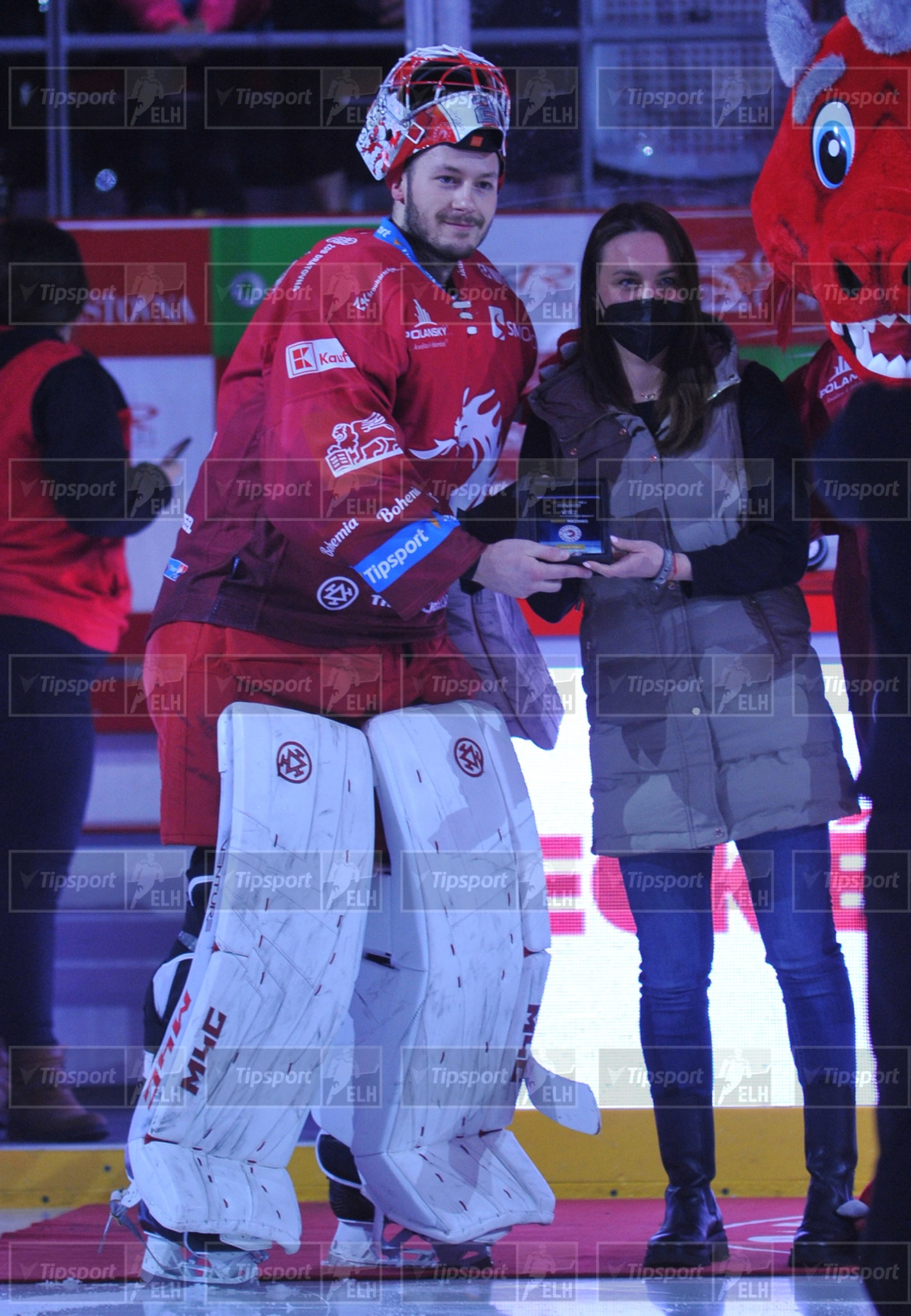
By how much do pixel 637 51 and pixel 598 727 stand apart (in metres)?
1.43

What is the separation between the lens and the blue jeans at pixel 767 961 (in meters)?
1.84

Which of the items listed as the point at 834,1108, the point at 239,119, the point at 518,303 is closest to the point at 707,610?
the point at 518,303

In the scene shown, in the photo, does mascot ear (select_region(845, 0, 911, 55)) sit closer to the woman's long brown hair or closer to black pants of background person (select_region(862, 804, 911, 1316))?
the woman's long brown hair

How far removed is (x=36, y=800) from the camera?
2.41m

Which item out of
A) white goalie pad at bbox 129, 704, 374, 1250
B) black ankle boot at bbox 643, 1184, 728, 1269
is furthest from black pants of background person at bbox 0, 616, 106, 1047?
black ankle boot at bbox 643, 1184, 728, 1269

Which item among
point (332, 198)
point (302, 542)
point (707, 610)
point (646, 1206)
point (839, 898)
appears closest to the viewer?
point (302, 542)

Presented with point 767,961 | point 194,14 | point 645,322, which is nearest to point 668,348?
point 645,322

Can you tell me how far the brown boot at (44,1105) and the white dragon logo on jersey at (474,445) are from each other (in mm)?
1250

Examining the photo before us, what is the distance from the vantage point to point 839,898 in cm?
237

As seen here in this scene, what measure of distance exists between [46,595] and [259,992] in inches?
39.0

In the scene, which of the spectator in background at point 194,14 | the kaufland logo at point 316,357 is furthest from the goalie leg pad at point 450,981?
the spectator in background at point 194,14

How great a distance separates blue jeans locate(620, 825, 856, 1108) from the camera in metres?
1.84

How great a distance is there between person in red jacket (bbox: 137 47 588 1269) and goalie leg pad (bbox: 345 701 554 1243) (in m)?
0.15

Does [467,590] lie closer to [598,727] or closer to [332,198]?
[598,727]
